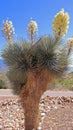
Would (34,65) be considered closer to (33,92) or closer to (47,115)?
(33,92)

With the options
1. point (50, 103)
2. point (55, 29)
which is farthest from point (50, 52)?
point (50, 103)

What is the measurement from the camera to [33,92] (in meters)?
5.55

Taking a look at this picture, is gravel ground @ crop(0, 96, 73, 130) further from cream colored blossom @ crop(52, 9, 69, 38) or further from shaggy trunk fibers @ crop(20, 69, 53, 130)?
cream colored blossom @ crop(52, 9, 69, 38)

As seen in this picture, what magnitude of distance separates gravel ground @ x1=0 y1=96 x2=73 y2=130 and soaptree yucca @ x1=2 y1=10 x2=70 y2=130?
1205 mm

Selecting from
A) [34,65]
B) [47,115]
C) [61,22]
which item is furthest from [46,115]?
[34,65]

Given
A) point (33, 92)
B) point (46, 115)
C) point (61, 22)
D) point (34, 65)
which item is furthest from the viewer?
point (46, 115)

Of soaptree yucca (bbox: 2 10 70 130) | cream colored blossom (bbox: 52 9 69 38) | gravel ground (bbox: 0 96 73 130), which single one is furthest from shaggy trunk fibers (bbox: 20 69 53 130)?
cream colored blossom (bbox: 52 9 69 38)

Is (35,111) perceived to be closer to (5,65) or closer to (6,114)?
(5,65)

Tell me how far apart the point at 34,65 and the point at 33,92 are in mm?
550

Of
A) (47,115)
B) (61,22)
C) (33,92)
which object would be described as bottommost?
(47,115)

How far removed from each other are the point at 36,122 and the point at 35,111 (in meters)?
0.28

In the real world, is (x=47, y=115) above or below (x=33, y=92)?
below

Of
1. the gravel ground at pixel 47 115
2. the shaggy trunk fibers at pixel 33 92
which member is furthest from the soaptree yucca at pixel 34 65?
the gravel ground at pixel 47 115

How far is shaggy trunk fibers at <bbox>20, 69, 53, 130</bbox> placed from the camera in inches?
215
